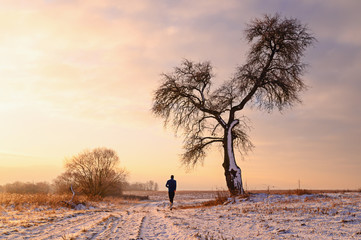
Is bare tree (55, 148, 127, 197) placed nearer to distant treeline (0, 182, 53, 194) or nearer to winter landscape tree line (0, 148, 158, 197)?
winter landscape tree line (0, 148, 158, 197)

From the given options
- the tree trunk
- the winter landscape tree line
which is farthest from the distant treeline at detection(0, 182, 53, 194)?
the tree trunk

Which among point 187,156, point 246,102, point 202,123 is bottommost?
point 187,156

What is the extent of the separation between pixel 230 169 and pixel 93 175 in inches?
1130

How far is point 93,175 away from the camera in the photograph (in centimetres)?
4391

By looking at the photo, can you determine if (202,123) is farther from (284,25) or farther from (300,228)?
(300,228)

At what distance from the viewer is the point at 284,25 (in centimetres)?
2294

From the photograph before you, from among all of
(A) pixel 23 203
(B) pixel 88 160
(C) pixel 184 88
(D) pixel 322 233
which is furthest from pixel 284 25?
(B) pixel 88 160

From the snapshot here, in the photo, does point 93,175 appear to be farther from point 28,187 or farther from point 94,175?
point 28,187

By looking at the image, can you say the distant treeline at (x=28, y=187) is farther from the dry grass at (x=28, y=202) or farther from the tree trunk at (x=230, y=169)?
the tree trunk at (x=230, y=169)

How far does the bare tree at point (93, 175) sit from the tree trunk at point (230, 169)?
26.8 m

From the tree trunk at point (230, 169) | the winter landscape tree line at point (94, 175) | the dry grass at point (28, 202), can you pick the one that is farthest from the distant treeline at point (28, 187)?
the tree trunk at point (230, 169)

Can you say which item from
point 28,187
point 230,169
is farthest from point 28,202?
point 28,187

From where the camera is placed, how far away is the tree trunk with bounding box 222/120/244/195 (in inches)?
808

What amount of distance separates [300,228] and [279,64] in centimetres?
1752
